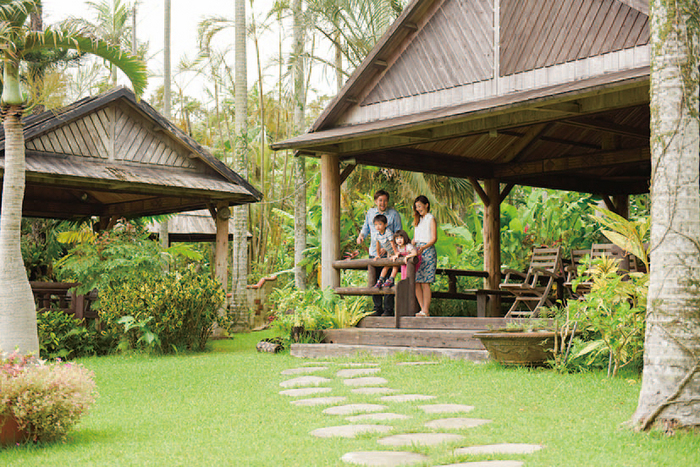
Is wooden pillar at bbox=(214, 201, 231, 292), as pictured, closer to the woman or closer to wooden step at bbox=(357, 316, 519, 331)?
wooden step at bbox=(357, 316, 519, 331)

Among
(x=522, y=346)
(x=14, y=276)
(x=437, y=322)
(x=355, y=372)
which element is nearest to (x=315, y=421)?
(x=355, y=372)

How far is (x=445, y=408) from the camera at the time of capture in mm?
6379

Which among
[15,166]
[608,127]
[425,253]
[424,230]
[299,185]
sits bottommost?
[425,253]

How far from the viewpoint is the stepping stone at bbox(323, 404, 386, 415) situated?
6477 mm

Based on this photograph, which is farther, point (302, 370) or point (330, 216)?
point (330, 216)

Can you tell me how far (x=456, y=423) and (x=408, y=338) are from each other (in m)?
4.56

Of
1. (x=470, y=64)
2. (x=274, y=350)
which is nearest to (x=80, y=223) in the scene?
(x=274, y=350)

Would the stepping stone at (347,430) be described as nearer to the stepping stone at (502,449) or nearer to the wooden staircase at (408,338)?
the stepping stone at (502,449)

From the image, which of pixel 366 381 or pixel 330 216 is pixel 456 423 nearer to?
pixel 366 381

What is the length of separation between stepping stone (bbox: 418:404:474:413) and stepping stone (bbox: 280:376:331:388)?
6.49ft

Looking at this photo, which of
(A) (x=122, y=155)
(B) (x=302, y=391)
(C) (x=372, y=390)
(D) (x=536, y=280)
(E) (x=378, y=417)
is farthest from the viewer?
(A) (x=122, y=155)

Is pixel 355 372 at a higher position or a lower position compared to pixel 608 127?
lower

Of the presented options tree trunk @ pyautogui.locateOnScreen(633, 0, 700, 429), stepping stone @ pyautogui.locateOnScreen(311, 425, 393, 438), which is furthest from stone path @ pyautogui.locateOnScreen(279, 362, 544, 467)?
tree trunk @ pyautogui.locateOnScreen(633, 0, 700, 429)

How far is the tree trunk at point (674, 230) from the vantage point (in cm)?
512
